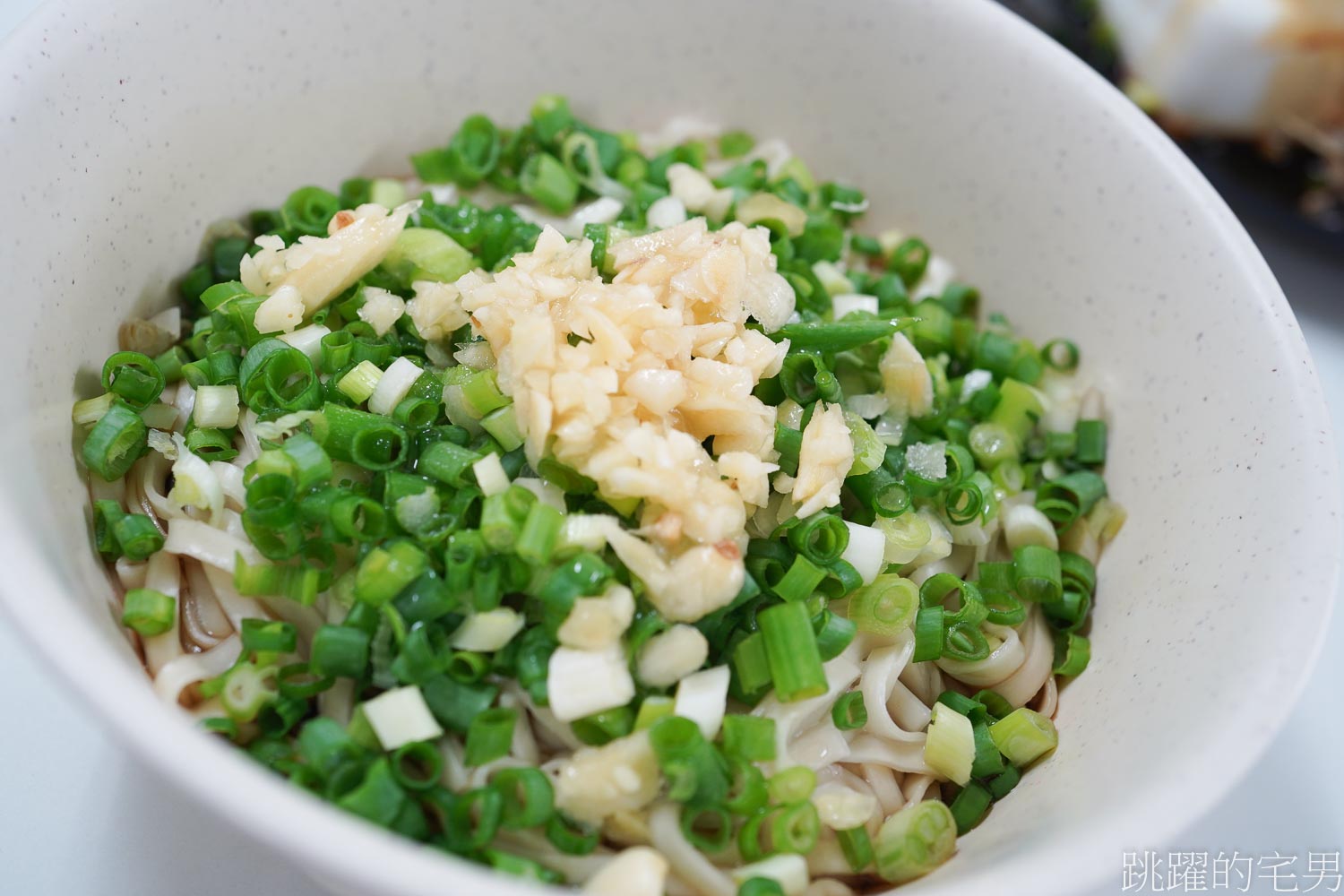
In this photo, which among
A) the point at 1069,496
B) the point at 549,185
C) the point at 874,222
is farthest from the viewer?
the point at 874,222

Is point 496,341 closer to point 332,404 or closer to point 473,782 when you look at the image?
point 332,404

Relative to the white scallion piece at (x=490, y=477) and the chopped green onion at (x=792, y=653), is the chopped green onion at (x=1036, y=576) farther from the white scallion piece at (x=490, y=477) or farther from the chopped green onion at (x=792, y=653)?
the white scallion piece at (x=490, y=477)

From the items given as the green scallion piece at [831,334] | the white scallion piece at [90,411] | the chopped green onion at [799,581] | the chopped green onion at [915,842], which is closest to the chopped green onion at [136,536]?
the white scallion piece at [90,411]

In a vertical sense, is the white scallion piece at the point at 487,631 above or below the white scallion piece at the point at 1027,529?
above

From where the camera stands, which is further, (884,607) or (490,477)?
(884,607)

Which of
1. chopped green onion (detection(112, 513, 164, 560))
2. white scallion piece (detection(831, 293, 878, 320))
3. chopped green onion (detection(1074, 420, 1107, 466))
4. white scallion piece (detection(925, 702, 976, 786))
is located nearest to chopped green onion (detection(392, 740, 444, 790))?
chopped green onion (detection(112, 513, 164, 560))

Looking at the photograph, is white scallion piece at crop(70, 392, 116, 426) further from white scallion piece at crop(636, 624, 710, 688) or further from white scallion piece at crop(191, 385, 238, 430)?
white scallion piece at crop(636, 624, 710, 688)

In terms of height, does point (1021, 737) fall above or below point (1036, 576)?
below

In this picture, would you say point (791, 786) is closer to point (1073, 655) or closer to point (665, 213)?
point (1073, 655)

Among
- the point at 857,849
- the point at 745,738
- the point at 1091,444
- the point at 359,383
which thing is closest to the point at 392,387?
the point at 359,383
